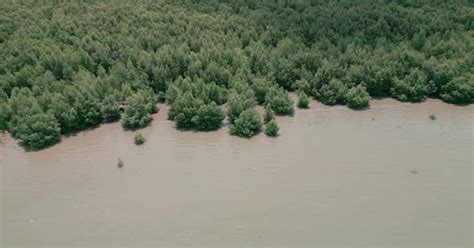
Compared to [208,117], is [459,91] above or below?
above

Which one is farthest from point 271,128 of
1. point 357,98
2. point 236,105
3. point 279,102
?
point 357,98

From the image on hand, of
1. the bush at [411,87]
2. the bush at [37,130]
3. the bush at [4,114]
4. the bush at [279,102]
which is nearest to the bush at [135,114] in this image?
the bush at [37,130]

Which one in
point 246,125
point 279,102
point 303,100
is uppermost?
point 279,102

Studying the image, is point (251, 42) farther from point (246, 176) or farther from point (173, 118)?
point (246, 176)

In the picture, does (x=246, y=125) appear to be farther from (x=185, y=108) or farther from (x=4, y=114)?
(x=4, y=114)

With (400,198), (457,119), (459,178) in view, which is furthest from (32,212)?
(457,119)

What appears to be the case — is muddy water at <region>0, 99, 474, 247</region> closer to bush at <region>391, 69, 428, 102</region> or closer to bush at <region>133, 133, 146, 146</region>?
bush at <region>133, 133, 146, 146</region>

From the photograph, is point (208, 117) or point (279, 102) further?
point (279, 102)
